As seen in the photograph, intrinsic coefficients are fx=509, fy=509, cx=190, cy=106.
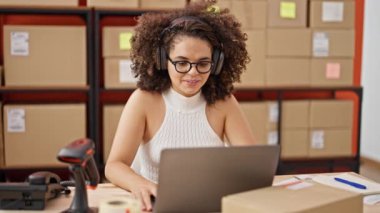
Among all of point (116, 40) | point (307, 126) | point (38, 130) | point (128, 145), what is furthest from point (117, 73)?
point (128, 145)

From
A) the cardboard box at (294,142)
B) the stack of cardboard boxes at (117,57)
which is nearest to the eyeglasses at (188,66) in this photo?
the stack of cardboard boxes at (117,57)

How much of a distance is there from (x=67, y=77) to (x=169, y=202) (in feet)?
6.91

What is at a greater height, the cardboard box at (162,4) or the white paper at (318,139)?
the cardboard box at (162,4)

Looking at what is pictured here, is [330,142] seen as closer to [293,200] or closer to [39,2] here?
[39,2]

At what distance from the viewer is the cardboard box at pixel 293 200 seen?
1083 mm

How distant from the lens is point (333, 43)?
137 inches

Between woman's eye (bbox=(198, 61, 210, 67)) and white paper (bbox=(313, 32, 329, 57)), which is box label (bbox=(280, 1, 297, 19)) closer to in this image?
white paper (bbox=(313, 32, 329, 57))

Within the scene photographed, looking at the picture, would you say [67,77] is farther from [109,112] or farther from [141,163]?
[141,163]

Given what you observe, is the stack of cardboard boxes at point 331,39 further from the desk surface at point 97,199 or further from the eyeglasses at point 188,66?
the desk surface at point 97,199

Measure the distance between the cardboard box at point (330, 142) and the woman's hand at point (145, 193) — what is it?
7.30 feet

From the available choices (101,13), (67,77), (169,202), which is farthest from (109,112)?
(169,202)

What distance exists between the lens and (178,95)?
1.82 metres

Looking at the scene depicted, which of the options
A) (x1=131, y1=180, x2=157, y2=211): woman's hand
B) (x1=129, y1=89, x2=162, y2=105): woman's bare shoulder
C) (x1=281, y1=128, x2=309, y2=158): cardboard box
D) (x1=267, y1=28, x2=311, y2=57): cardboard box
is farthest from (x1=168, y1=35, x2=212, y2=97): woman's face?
(x1=281, y1=128, x2=309, y2=158): cardboard box

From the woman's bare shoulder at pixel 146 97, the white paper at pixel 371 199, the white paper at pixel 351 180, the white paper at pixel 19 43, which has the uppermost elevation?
the white paper at pixel 19 43
